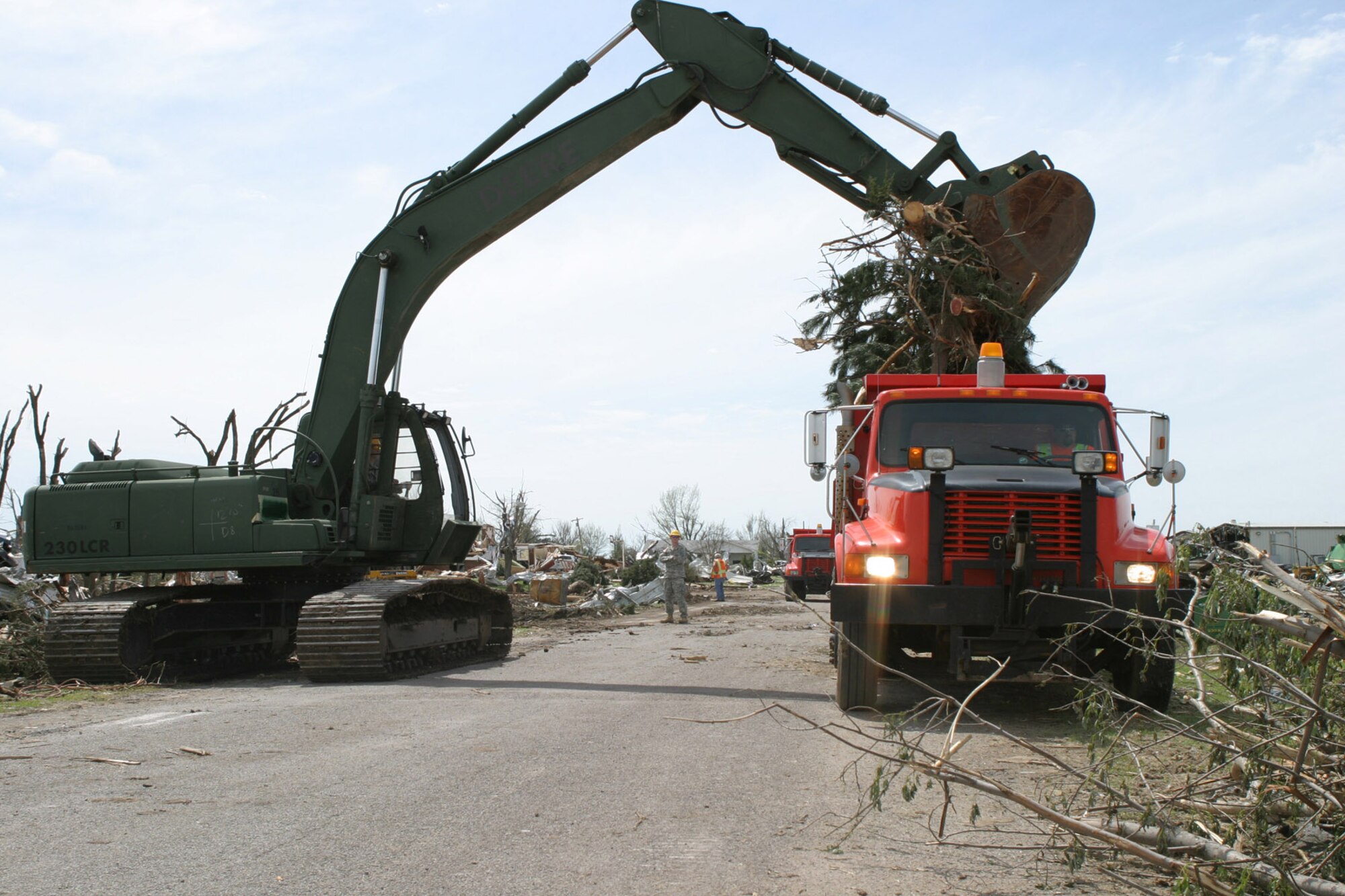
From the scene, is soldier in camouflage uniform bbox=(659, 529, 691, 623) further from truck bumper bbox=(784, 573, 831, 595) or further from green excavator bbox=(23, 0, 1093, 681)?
green excavator bbox=(23, 0, 1093, 681)

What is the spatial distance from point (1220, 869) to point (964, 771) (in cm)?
90

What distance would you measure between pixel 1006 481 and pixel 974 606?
98 cm

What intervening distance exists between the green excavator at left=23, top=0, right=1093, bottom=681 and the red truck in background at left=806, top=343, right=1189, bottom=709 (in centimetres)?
250

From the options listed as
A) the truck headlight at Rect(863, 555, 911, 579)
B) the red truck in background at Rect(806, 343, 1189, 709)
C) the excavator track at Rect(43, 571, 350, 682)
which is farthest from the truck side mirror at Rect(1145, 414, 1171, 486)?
the excavator track at Rect(43, 571, 350, 682)

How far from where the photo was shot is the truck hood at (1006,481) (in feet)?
25.8

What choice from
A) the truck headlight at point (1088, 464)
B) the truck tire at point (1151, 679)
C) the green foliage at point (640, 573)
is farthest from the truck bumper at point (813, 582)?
the truck headlight at point (1088, 464)

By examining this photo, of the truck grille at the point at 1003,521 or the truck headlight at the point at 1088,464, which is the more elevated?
the truck headlight at the point at 1088,464

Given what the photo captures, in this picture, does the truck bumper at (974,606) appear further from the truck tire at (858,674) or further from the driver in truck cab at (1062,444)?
the driver in truck cab at (1062,444)

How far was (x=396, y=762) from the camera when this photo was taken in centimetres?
612

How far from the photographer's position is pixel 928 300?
448 inches

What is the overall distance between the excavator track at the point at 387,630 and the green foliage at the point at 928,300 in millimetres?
5158

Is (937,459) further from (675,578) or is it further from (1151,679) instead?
(675,578)

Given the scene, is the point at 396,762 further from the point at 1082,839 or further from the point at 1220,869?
the point at 1220,869

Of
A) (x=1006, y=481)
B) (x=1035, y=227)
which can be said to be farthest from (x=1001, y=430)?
(x=1035, y=227)
